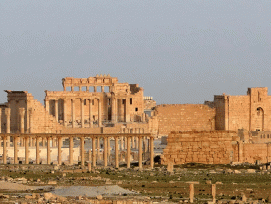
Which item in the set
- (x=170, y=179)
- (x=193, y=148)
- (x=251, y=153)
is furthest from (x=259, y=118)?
(x=170, y=179)

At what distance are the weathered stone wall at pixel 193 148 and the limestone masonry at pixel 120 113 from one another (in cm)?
2224

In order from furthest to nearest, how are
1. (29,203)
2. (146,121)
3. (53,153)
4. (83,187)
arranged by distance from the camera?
1. (146,121)
2. (53,153)
3. (83,187)
4. (29,203)

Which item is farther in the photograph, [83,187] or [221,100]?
[221,100]

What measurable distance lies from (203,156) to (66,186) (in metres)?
14.1

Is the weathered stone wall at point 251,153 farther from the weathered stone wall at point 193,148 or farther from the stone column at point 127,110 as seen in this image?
the stone column at point 127,110

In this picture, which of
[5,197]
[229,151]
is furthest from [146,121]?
[5,197]

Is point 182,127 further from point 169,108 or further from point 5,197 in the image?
point 5,197

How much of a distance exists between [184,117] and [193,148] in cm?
4290

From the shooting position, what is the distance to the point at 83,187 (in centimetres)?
5209

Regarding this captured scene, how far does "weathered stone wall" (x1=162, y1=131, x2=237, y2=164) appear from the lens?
65.4 meters

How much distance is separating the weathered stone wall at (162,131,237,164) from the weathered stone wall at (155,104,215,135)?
41103 millimetres

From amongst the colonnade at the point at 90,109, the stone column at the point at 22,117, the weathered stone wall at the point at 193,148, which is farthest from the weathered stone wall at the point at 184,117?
the weathered stone wall at the point at 193,148

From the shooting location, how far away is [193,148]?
2579 inches

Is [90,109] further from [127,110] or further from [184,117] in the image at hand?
[184,117]
